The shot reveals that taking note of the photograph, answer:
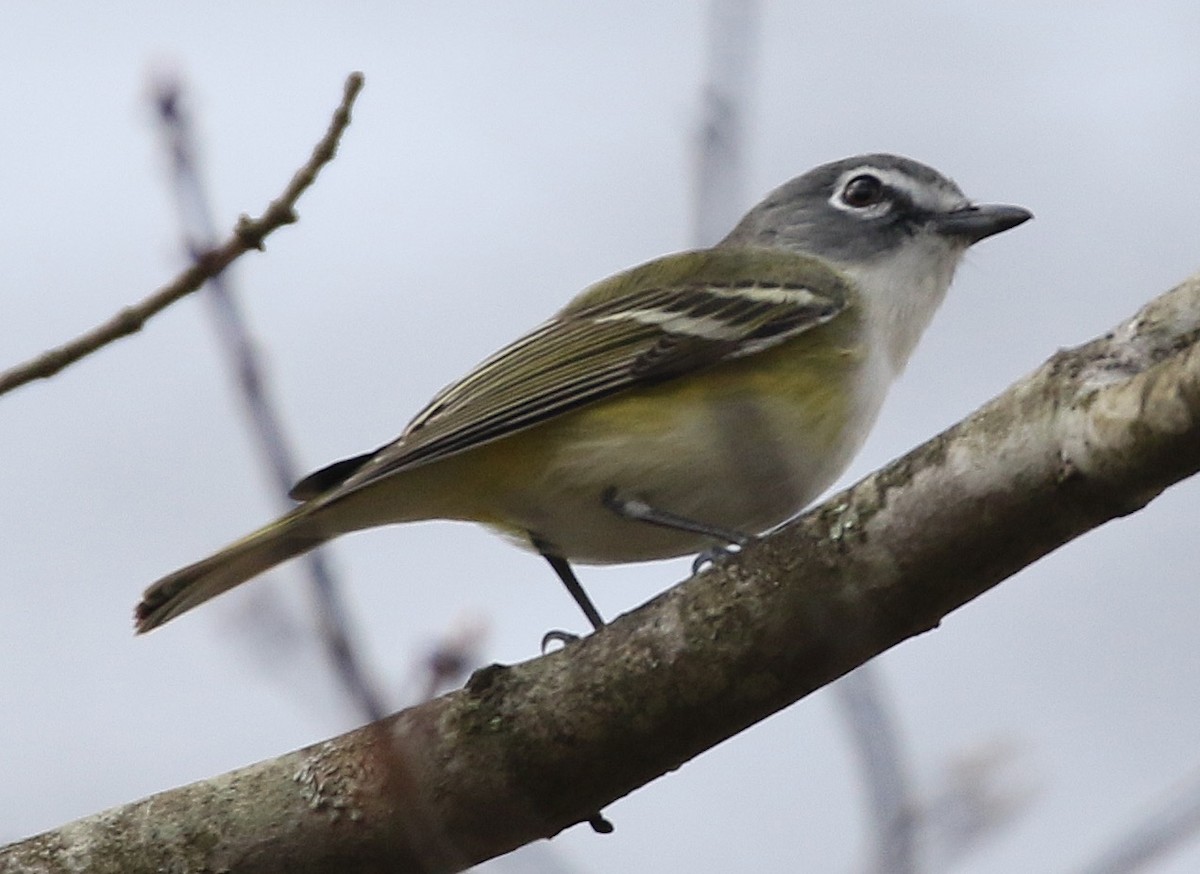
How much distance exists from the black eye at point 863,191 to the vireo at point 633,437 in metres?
0.74

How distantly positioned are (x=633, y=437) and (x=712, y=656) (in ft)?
4.59

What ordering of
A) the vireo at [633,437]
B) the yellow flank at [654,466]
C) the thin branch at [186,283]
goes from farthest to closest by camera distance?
the yellow flank at [654,466] < the vireo at [633,437] < the thin branch at [186,283]

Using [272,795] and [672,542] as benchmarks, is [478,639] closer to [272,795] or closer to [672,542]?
[272,795]

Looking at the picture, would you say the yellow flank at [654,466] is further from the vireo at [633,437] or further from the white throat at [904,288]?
the white throat at [904,288]

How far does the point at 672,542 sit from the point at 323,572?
297 cm

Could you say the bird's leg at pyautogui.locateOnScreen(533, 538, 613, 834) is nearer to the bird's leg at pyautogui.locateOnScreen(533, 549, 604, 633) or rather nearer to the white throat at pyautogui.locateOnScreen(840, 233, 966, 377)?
the bird's leg at pyautogui.locateOnScreen(533, 549, 604, 633)

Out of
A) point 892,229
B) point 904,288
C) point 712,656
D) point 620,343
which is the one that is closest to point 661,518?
point 620,343

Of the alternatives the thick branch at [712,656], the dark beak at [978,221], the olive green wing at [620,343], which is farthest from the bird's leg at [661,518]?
the dark beak at [978,221]

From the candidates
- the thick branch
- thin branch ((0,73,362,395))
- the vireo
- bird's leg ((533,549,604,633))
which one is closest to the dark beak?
the vireo

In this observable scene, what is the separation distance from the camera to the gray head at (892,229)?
5707 mm

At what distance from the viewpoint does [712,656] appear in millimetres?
3412

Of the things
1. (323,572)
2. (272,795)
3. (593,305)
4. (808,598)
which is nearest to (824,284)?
(593,305)

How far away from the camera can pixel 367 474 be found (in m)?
4.48

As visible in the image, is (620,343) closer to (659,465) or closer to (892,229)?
(659,465)
